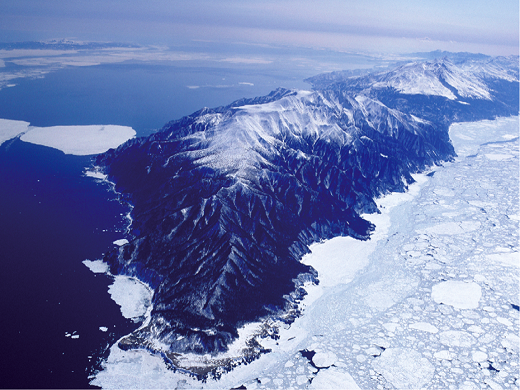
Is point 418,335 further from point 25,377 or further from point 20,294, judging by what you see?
point 20,294

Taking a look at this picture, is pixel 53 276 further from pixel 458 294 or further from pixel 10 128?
pixel 10 128

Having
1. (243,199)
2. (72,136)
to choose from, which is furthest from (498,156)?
(72,136)

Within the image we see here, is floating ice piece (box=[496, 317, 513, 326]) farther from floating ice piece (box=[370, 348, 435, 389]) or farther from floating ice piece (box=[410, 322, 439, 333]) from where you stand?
floating ice piece (box=[370, 348, 435, 389])

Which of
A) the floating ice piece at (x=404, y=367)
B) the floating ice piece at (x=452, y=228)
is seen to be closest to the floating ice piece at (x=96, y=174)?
the floating ice piece at (x=452, y=228)

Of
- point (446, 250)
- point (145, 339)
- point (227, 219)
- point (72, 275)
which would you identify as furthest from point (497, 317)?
point (72, 275)

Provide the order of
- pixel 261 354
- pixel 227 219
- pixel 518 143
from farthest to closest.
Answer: pixel 518 143, pixel 227 219, pixel 261 354

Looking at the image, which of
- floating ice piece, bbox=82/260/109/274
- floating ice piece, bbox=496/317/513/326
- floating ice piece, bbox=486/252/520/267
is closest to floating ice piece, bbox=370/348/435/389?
floating ice piece, bbox=496/317/513/326

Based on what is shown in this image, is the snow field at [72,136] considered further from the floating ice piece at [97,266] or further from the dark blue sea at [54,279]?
the floating ice piece at [97,266]
